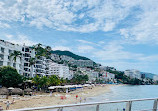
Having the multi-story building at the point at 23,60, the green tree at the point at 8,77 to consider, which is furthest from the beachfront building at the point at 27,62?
the green tree at the point at 8,77

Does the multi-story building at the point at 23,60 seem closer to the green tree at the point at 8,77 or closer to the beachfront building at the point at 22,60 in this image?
the beachfront building at the point at 22,60

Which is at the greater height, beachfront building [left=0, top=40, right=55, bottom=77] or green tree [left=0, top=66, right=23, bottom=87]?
beachfront building [left=0, top=40, right=55, bottom=77]

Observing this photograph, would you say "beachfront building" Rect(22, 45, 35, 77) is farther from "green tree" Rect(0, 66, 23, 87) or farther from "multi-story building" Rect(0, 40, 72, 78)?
"green tree" Rect(0, 66, 23, 87)

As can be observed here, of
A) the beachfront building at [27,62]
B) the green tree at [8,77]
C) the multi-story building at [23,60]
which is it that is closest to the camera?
the green tree at [8,77]

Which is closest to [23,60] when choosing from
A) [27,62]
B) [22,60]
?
[22,60]

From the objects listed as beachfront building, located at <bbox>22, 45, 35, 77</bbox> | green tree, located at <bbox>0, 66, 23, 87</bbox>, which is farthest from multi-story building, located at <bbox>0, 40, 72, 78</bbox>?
green tree, located at <bbox>0, 66, 23, 87</bbox>

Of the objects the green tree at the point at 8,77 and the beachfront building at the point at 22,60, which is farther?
the beachfront building at the point at 22,60

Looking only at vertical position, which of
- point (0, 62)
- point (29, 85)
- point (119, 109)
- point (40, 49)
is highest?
point (40, 49)

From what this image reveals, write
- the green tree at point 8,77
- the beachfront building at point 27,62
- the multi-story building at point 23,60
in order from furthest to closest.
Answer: the beachfront building at point 27,62
the multi-story building at point 23,60
the green tree at point 8,77

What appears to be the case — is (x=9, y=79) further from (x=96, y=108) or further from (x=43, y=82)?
(x=96, y=108)

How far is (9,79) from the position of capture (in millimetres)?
37375

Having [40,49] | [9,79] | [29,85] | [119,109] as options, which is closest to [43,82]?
[29,85]

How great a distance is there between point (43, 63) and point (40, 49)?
762 centimetres

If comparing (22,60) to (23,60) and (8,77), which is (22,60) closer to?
(23,60)
